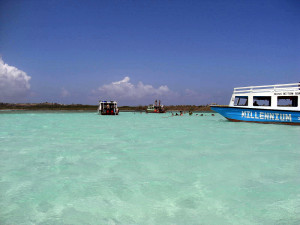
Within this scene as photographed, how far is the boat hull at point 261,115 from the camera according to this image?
2155cm

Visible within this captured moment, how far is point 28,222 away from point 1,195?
1776 millimetres

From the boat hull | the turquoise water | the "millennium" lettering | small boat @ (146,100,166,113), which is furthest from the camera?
small boat @ (146,100,166,113)

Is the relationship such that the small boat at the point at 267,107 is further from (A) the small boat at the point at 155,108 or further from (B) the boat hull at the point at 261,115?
(A) the small boat at the point at 155,108

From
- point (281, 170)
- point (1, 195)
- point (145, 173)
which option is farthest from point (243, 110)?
point (1, 195)

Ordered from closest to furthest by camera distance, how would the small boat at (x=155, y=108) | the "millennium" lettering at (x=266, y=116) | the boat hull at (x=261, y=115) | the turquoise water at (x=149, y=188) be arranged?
the turquoise water at (x=149, y=188) → the boat hull at (x=261, y=115) → the "millennium" lettering at (x=266, y=116) → the small boat at (x=155, y=108)

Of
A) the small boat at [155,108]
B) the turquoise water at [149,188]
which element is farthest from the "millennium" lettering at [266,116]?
the small boat at [155,108]

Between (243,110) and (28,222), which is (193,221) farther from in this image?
(243,110)

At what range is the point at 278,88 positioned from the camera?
22828mm

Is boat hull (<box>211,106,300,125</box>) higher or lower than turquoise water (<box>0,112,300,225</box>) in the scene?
higher

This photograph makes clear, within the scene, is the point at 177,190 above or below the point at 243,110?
below

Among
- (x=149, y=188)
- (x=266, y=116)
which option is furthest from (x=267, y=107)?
(x=149, y=188)

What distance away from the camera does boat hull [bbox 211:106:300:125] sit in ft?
70.7

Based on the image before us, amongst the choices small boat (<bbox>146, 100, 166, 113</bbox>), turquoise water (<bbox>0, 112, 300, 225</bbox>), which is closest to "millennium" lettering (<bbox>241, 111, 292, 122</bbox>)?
turquoise water (<bbox>0, 112, 300, 225</bbox>)

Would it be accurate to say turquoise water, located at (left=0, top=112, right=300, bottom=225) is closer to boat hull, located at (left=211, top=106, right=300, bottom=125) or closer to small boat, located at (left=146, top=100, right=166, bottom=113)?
boat hull, located at (left=211, top=106, right=300, bottom=125)
